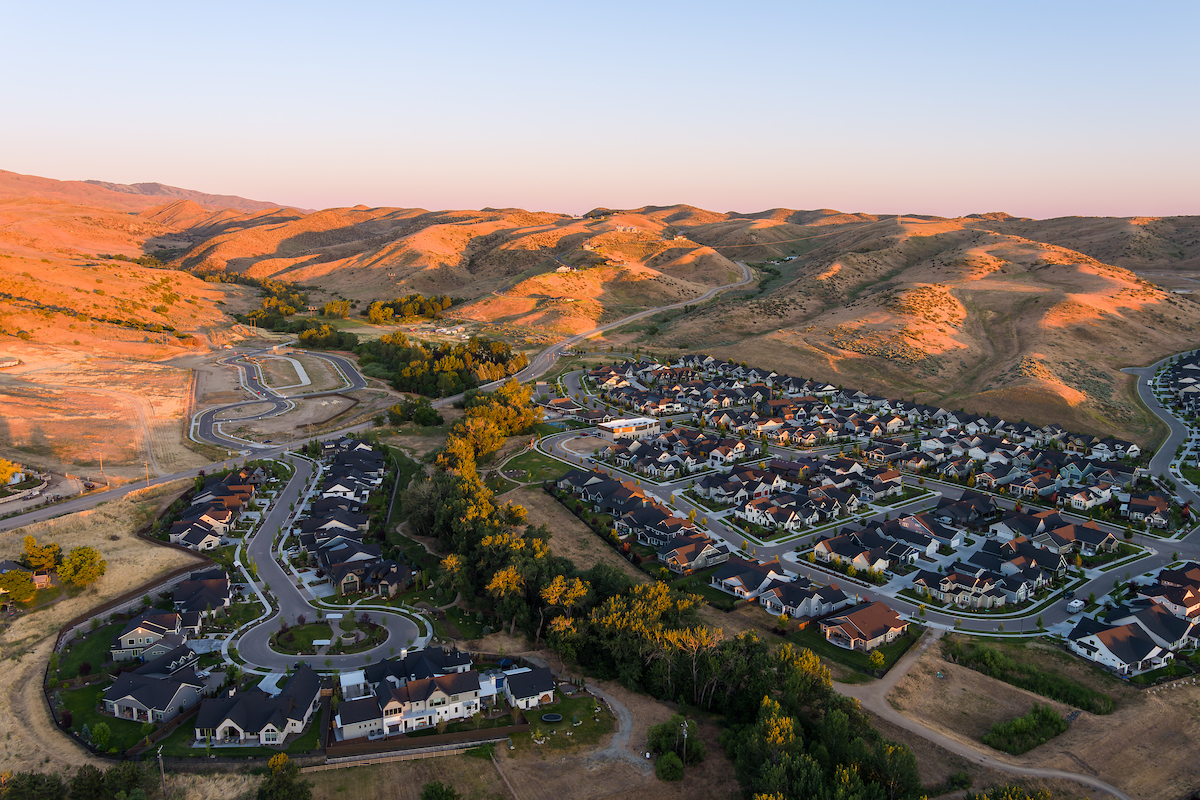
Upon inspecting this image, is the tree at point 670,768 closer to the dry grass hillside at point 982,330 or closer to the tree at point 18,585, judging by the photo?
the tree at point 18,585

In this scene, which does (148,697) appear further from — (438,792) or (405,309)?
(405,309)

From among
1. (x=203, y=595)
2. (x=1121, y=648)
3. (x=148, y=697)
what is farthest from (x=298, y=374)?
(x=1121, y=648)

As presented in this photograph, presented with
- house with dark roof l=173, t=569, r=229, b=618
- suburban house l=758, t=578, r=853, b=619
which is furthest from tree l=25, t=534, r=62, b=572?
suburban house l=758, t=578, r=853, b=619

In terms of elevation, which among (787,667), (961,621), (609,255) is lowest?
(961,621)

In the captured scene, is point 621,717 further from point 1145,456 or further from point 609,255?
point 609,255

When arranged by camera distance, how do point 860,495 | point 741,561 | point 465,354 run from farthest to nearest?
point 465,354 → point 860,495 → point 741,561

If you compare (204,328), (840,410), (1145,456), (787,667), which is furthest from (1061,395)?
(204,328)
